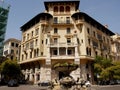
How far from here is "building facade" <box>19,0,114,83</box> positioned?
43.2 m

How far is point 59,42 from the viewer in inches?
1795

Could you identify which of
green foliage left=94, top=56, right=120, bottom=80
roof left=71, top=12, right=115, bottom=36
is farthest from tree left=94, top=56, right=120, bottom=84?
roof left=71, top=12, right=115, bottom=36

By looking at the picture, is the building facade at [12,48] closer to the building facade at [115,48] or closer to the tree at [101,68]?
the building facade at [115,48]

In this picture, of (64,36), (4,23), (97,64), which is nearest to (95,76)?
(97,64)

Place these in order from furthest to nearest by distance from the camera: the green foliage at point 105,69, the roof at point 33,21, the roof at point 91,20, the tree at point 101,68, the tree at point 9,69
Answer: the roof at point 33,21 < the roof at point 91,20 < the tree at point 9,69 < the green foliage at point 105,69 < the tree at point 101,68

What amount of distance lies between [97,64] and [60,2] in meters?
19.3

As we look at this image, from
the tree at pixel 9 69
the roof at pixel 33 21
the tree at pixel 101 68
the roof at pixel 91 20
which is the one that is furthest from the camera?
the roof at pixel 33 21

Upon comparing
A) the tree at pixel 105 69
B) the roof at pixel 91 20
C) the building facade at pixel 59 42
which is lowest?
the tree at pixel 105 69

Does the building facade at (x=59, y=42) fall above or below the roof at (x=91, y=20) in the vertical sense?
below

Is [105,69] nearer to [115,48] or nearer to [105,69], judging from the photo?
[105,69]

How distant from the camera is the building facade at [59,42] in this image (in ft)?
142

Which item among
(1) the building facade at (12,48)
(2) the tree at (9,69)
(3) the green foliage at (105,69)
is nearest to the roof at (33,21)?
(2) the tree at (9,69)

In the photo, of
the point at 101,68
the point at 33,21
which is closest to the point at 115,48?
the point at 101,68

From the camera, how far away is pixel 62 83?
20.0m
